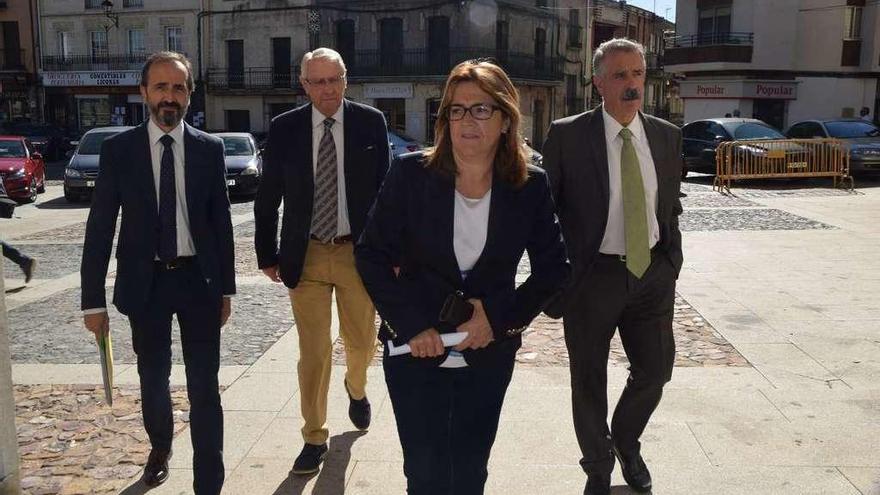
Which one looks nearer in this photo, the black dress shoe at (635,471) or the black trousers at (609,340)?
the black trousers at (609,340)

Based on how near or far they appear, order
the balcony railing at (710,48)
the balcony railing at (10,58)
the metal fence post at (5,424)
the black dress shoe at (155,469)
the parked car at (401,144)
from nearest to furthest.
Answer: the metal fence post at (5,424) < the black dress shoe at (155,469) < the parked car at (401,144) < the balcony railing at (710,48) < the balcony railing at (10,58)

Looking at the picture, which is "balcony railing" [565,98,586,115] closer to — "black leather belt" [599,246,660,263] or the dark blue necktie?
"black leather belt" [599,246,660,263]

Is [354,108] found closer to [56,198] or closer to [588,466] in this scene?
[588,466]

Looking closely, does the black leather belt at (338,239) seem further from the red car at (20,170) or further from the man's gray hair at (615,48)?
the red car at (20,170)

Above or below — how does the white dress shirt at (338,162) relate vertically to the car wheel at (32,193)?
above

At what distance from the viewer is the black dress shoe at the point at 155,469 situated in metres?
3.98

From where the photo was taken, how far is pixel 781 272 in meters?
8.92

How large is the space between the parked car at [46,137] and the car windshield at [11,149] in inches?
541

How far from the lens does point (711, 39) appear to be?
126 ft

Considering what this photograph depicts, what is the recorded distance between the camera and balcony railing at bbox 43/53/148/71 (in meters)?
43.5

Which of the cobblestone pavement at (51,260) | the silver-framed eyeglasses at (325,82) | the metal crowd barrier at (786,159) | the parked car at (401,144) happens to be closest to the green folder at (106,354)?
the silver-framed eyeglasses at (325,82)

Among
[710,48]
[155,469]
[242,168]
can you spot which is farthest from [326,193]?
[710,48]

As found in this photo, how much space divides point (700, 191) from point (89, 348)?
1469 centimetres

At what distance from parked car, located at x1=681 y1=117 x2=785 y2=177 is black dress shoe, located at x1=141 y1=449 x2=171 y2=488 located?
18.0 m
